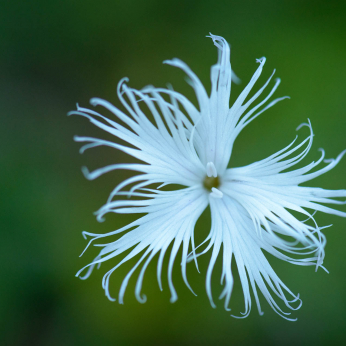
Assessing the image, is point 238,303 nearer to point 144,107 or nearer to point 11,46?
point 144,107

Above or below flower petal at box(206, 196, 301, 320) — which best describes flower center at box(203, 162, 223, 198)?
above

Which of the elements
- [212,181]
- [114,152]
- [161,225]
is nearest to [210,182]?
[212,181]

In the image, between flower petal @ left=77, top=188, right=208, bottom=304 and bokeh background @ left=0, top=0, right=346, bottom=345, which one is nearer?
flower petal @ left=77, top=188, right=208, bottom=304

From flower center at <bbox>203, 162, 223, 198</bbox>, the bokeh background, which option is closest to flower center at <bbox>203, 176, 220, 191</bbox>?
flower center at <bbox>203, 162, 223, 198</bbox>

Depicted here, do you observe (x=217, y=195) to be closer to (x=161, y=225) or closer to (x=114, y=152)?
(x=161, y=225)

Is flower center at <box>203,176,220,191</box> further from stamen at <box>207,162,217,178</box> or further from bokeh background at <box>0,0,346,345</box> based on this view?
bokeh background at <box>0,0,346,345</box>

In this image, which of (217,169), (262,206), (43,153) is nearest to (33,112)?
(43,153)
